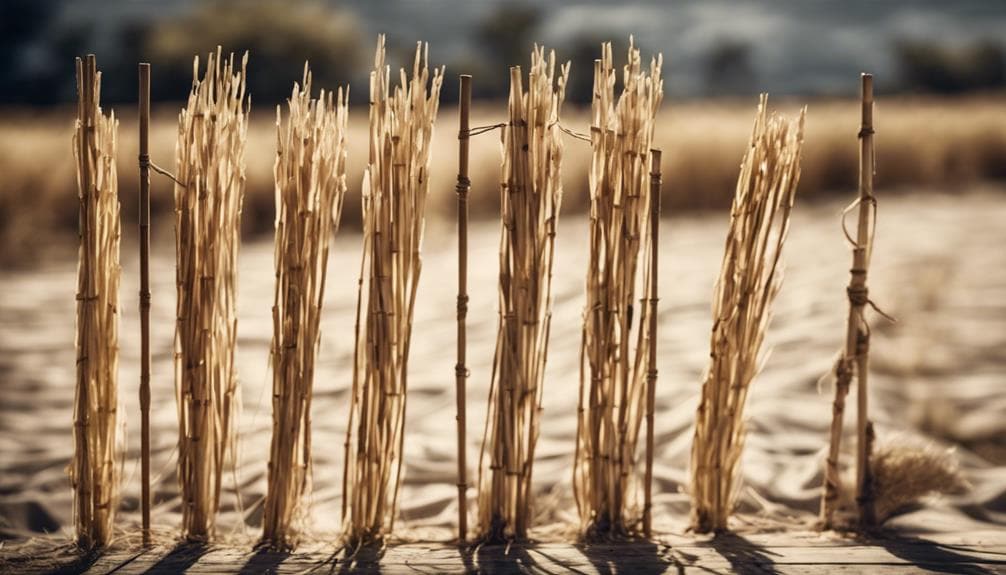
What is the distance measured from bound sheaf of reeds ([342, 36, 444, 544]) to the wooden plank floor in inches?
6.1

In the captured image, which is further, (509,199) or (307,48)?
(307,48)

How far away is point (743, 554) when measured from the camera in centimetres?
217

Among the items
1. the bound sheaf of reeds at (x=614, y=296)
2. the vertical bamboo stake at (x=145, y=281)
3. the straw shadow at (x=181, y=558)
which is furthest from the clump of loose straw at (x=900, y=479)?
the vertical bamboo stake at (x=145, y=281)

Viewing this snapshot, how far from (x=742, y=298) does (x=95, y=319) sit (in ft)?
4.98

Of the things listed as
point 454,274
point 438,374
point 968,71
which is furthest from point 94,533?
point 968,71

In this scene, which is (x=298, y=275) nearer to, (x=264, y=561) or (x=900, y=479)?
(x=264, y=561)

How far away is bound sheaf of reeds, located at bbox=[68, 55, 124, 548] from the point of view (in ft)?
6.97

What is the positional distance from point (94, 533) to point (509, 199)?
1255 millimetres

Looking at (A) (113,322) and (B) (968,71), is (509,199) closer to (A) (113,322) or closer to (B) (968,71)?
(A) (113,322)

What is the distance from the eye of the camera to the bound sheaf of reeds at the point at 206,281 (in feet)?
6.97

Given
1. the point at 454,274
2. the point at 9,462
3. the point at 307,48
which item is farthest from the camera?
the point at 307,48

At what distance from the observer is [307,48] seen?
68.8 feet

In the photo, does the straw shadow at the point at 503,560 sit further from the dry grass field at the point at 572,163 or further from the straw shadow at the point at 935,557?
the dry grass field at the point at 572,163

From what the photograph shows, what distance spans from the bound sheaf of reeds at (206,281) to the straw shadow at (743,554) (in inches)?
47.4
